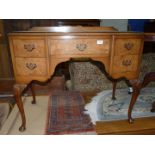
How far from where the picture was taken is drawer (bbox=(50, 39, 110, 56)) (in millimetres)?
1261

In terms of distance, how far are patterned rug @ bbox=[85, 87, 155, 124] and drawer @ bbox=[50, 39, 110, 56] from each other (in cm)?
69

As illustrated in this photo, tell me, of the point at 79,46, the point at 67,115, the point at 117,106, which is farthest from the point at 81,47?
the point at 117,106

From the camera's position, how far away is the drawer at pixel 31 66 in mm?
1293

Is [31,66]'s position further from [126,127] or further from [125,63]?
[126,127]

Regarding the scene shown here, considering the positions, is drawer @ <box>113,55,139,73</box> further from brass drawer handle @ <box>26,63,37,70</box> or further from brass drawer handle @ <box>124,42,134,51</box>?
brass drawer handle @ <box>26,63,37,70</box>

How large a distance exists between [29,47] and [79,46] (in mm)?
365

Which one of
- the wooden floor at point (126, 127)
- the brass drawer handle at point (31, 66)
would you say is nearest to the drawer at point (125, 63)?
the wooden floor at point (126, 127)

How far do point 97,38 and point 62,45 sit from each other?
26cm

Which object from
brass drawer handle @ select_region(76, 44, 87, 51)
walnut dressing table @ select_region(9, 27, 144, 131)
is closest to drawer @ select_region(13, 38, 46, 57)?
walnut dressing table @ select_region(9, 27, 144, 131)

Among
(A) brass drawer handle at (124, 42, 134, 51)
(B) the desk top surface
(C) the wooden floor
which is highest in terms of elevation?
(B) the desk top surface

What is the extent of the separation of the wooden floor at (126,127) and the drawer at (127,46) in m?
0.65

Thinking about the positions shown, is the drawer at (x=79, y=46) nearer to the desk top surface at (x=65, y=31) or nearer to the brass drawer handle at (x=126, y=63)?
the desk top surface at (x=65, y=31)

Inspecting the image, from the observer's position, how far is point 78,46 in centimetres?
127
